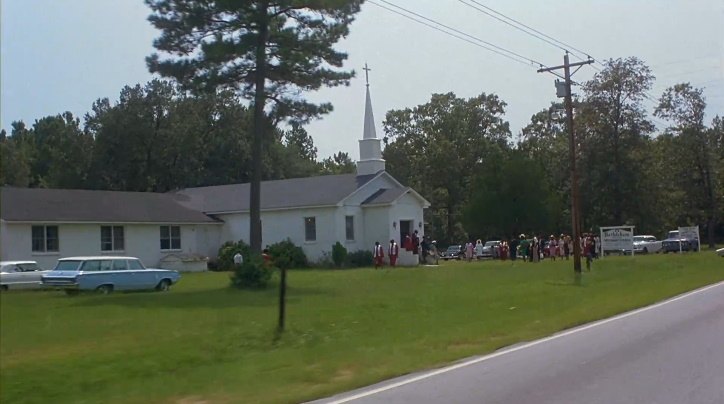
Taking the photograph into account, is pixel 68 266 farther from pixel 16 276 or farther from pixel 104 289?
pixel 16 276

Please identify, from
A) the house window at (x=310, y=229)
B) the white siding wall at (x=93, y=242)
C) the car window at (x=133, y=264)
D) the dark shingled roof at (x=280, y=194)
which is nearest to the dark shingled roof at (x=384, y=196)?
the dark shingled roof at (x=280, y=194)

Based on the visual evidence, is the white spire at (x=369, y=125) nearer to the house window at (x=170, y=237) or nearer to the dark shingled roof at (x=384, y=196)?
the dark shingled roof at (x=384, y=196)

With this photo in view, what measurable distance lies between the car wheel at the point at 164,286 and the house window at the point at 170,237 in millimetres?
17181

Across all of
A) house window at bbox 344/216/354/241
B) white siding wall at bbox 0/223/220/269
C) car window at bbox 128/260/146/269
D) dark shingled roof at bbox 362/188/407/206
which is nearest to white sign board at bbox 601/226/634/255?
dark shingled roof at bbox 362/188/407/206

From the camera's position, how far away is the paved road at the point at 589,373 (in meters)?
12.0

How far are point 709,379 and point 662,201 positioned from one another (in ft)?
224

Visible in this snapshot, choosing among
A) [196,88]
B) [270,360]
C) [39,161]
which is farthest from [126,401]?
[196,88]

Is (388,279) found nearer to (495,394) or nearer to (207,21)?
(207,21)

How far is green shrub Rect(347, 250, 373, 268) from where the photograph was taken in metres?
52.3

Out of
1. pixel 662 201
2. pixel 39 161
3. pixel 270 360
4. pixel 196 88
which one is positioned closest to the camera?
pixel 270 360

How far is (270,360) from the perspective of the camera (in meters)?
16.2

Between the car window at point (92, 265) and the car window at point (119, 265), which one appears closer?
the car window at point (92, 265)

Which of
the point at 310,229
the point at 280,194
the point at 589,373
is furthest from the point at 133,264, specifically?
the point at 280,194

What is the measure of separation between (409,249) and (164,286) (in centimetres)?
2189
